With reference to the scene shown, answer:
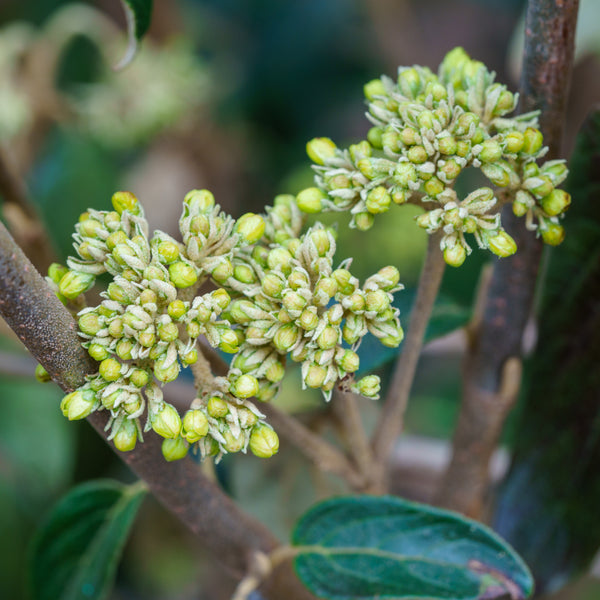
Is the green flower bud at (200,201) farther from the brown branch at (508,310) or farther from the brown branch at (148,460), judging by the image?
the brown branch at (508,310)

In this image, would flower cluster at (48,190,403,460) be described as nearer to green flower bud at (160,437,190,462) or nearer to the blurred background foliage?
green flower bud at (160,437,190,462)

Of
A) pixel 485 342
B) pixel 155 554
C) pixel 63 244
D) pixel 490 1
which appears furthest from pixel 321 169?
pixel 490 1

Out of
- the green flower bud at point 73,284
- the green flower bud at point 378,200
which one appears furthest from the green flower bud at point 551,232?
the green flower bud at point 73,284

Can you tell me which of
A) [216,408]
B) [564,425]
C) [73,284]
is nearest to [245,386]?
[216,408]

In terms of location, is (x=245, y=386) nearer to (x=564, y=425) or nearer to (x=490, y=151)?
(x=490, y=151)

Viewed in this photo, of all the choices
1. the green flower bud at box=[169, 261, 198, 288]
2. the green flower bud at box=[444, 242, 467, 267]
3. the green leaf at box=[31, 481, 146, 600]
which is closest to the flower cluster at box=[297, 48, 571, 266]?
the green flower bud at box=[444, 242, 467, 267]

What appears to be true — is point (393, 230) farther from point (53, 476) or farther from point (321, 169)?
point (321, 169)
